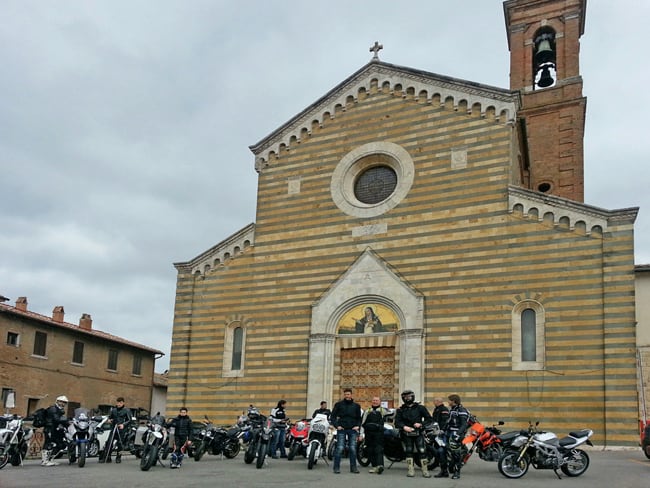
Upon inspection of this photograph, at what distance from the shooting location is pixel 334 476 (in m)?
12.0

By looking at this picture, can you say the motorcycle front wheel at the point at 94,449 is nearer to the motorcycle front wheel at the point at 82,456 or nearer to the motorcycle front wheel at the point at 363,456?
the motorcycle front wheel at the point at 82,456

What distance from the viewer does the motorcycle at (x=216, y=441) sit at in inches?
620

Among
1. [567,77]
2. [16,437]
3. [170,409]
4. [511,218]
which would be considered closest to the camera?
[16,437]

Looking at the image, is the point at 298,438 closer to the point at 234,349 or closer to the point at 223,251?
the point at 234,349

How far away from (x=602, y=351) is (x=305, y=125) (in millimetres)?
12414

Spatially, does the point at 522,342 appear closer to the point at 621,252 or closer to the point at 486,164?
the point at 621,252

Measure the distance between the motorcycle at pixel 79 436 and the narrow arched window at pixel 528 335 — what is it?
1146 cm

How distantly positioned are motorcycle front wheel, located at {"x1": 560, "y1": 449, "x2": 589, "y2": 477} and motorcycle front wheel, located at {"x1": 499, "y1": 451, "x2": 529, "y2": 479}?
0.91 m

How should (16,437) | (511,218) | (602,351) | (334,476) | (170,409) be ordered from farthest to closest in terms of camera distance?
(170,409), (511,218), (602,351), (16,437), (334,476)

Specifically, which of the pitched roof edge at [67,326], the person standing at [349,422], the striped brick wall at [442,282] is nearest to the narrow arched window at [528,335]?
the striped brick wall at [442,282]

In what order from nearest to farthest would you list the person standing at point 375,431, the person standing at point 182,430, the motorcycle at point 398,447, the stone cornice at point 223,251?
1. the motorcycle at point 398,447
2. the person standing at point 375,431
3. the person standing at point 182,430
4. the stone cornice at point 223,251

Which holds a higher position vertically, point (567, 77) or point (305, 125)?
point (567, 77)

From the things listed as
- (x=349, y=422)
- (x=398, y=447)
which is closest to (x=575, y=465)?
(x=398, y=447)

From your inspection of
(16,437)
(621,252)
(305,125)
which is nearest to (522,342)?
(621,252)
